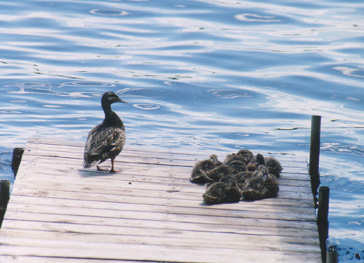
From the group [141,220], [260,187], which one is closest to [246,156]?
[260,187]

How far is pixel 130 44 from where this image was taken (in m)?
23.6

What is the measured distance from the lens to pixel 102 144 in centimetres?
999

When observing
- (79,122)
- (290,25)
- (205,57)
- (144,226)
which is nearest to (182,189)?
(144,226)

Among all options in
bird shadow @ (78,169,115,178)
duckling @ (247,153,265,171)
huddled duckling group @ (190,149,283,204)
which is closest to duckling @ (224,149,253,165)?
huddled duckling group @ (190,149,283,204)

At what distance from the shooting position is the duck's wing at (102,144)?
9.80 meters

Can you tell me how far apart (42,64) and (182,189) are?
13.0 meters

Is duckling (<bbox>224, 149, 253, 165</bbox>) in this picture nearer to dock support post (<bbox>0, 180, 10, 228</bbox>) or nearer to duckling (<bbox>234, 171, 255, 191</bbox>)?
duckling (<bbox>234, 171, 255, 191</bbox>)

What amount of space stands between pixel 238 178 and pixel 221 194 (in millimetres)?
808

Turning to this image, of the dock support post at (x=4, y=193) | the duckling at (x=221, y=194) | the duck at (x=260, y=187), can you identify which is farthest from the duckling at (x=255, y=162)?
the dock support post at (x=4, y=193)

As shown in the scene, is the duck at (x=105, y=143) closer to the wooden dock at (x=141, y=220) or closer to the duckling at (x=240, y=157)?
the wooden dock at (x=141, y=220)

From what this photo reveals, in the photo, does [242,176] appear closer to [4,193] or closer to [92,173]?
[92,173]

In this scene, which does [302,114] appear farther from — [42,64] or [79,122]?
[42,64]

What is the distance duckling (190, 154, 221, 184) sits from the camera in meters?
9.48

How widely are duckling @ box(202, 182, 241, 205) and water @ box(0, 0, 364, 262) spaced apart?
9.05ft
